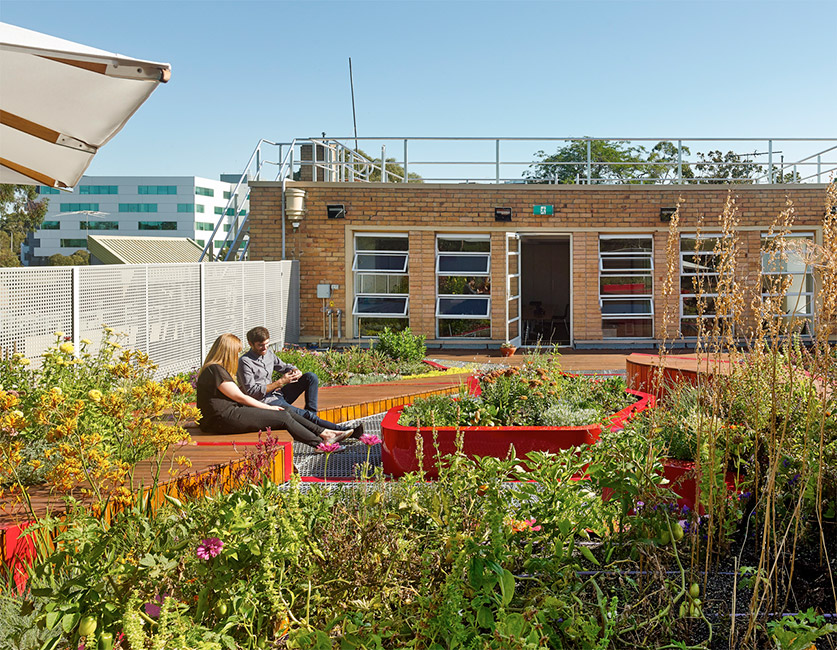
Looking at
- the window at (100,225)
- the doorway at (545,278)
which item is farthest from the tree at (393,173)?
the window at (100,225)

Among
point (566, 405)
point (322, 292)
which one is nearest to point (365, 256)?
point (322, 292)

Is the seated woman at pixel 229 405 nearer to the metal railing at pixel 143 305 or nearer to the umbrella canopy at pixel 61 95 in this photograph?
the metal railing at pixel 143 305

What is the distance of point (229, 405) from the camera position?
19.2 feet

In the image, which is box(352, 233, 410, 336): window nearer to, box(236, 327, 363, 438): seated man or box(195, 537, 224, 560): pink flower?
box(236, 327, 363, 438): seated man

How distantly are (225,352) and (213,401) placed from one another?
372 millimetres

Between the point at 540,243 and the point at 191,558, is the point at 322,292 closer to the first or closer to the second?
the point at 540,243

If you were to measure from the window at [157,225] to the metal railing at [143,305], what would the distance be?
232 ft

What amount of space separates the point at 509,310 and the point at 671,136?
16.1 ft

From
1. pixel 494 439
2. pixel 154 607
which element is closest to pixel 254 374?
pixel 494 439

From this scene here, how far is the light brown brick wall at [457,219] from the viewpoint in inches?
622

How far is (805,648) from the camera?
2.10m


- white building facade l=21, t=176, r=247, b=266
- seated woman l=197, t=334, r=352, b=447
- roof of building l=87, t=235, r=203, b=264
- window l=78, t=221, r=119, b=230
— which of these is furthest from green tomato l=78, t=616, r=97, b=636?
window l=78, t=221, r=119, b=230

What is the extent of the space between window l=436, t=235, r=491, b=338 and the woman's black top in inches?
406

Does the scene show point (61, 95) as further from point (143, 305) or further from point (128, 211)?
point (128, 211)
